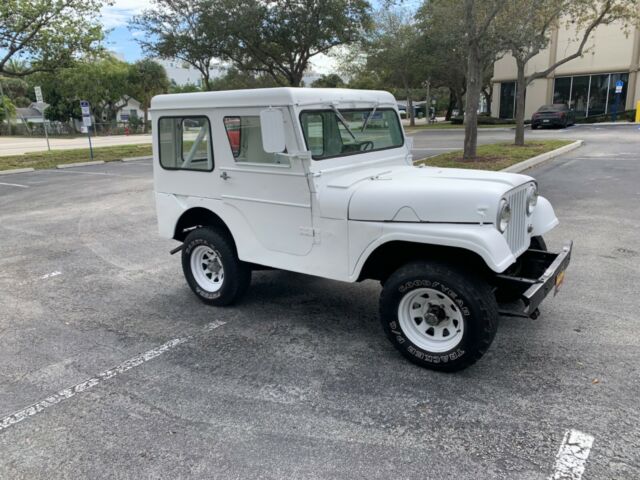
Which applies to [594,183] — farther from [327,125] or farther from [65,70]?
[65,70]

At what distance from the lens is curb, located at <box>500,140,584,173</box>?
12.4 metres

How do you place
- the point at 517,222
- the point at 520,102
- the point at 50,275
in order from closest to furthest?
the point at 517,222
the point at 50,275
the point at 520,102

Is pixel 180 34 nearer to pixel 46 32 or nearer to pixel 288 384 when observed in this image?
pixel 46 32

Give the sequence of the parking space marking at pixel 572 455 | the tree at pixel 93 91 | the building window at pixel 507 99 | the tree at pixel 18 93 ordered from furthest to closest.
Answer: the tree at pixel 18 93
the tree at pixel 93 91
the building window at pixel 507 99
the parking space marking at pixel 572 455

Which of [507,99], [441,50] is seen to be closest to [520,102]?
[441,50]

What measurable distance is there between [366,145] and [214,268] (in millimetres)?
1874

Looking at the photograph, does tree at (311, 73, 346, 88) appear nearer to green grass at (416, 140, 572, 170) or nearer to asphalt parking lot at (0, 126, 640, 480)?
green grass at (416, 140, 572, 170)

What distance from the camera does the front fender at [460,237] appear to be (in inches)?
125

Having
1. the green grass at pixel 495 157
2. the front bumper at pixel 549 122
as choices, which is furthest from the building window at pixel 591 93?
the green grass at pixel 495 157

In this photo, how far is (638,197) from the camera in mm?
9242

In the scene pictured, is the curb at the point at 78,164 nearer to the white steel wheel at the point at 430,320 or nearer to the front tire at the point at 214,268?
the front tire at the point at 214,268

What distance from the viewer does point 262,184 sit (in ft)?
13.8

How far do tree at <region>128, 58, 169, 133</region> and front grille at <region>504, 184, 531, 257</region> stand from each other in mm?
49324

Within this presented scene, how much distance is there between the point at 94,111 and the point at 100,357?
53.1 m
